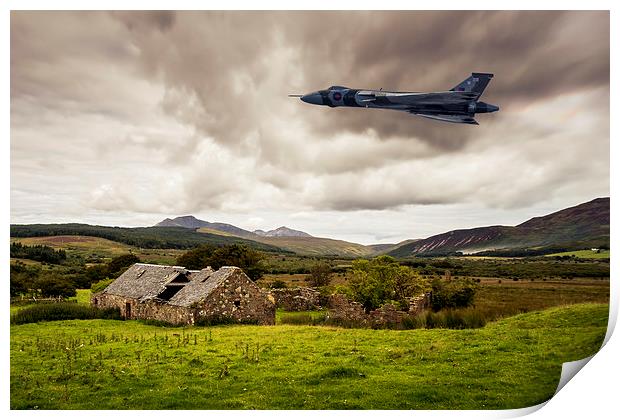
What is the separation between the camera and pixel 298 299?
12.9 meters

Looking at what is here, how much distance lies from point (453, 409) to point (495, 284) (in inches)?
111

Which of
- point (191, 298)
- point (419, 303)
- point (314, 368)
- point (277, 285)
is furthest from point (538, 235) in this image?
point (277, 285)

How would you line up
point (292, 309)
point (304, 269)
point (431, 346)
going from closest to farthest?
point (431, 346), point (304, 269), point (292, 309)

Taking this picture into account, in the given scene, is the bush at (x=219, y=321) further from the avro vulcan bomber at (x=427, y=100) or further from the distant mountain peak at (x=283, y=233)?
the avro vulcan bomber at (x=427, y=100)

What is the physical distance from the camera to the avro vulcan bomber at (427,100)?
25.2ft

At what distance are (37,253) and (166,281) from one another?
3.85 metres

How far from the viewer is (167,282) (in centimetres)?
1141

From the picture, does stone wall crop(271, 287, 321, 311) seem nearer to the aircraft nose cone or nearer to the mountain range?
the mountain range

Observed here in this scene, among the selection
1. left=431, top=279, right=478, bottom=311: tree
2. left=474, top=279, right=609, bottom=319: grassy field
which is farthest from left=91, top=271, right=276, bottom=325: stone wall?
left=474, top=279, right=609, bottom=319: grassy field

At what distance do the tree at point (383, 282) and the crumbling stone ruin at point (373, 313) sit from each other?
13 centimetres

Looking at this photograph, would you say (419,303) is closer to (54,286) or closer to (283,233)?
(283,233)

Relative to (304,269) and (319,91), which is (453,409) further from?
(319,91)

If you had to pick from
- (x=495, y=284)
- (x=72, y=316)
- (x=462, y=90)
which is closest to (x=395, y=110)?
(x=462, y=90)

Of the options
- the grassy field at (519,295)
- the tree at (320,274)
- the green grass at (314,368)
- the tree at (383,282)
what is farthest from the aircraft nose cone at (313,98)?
the grassy field at (519,295)
